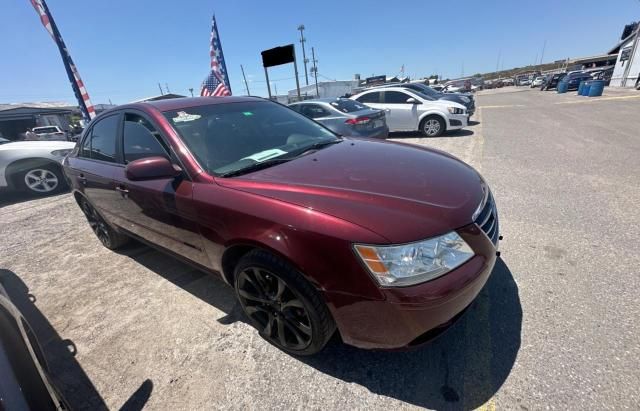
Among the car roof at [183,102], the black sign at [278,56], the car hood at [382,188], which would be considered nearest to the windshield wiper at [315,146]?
the car hood at [382,188]

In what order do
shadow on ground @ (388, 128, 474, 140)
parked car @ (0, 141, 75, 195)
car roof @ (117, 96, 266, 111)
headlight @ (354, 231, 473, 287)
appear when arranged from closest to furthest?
headlight @ (354, 231, 473, 287) → car roof @ (117, 96, 266, 111) → parked car @ (0, 141, 75, 195) → shadow on ground @ (388, 128, 474, 140)

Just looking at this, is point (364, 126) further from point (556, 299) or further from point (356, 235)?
point (356, 235)

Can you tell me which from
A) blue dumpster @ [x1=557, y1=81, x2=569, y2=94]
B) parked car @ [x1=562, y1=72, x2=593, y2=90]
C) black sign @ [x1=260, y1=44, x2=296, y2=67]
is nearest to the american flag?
black sign @ [x1=260, y1=44, x2=296, y2=67]

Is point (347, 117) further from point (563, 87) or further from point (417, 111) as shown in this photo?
point (563, 87)

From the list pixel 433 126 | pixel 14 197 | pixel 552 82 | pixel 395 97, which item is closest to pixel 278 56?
pixel 395 97

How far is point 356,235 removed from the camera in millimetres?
1392

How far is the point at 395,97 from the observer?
9227mm

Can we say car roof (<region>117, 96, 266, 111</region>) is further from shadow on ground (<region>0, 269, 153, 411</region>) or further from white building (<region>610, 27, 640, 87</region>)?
white building (<region>610, 27, 640, 87</region>)

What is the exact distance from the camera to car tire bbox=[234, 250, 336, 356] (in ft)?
5.32

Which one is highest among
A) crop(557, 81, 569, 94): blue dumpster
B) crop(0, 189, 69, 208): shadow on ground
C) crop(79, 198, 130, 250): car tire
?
crop(79, 198, 130, 250): car tire

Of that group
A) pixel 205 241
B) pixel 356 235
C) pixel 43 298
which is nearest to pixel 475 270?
pixel 356 235

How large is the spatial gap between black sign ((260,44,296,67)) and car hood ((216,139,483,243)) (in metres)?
12.5

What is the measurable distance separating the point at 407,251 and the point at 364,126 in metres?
5.79

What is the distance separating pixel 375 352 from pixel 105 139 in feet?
10.7
